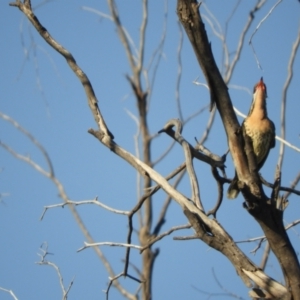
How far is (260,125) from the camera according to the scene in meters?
3.67

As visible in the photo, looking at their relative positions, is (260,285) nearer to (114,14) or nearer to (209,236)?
(209,236)

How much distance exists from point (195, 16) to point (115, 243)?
119 centimetres

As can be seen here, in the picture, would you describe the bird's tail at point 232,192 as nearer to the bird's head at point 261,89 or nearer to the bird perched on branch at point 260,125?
the bird perched on branch at point 260,125

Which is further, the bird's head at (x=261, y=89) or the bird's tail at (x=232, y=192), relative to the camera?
the bird's head at (x=261, y=89)

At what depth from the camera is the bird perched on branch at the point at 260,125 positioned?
3.65 meters

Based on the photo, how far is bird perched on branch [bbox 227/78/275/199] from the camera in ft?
12.0

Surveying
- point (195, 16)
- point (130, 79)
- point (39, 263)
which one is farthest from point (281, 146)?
point (195, 16)

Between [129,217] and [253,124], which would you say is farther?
[253,124]

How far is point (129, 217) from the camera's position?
122 inches

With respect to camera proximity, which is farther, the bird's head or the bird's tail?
the bird's head

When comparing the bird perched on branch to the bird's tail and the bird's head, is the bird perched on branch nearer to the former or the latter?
the bird's head

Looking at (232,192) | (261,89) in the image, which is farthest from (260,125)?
(232,192)

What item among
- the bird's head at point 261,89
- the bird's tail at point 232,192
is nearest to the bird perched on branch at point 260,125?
the bird's head at point 261,89

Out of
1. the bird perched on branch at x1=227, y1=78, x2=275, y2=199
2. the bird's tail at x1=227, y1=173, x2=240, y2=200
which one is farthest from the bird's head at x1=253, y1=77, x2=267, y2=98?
the bird's tail at x1=227, y1=173, x2=240, y2=200
